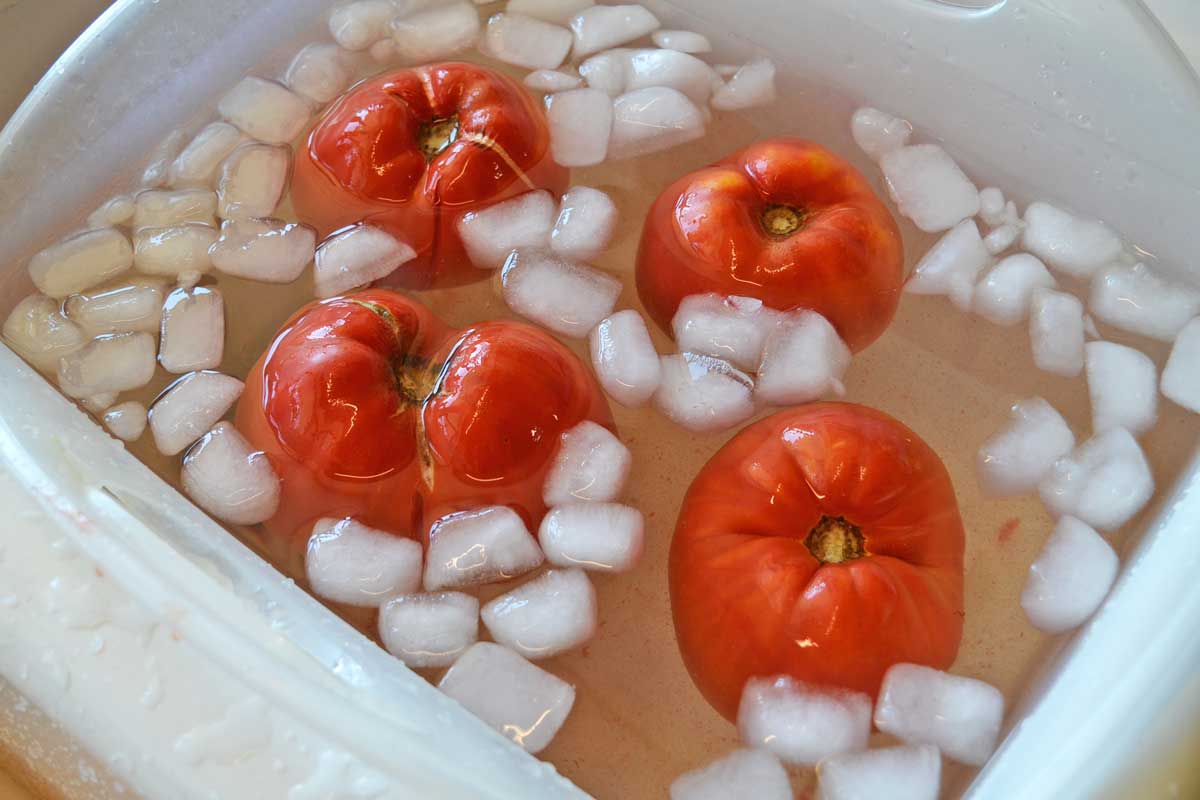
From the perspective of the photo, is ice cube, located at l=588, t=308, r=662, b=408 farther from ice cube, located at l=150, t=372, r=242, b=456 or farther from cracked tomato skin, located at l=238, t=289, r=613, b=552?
ice cube, located at l=150, t=372, r=242, b=456

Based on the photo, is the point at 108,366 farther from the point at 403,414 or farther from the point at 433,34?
the point at 433,34

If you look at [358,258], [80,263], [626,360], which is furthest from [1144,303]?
[80,263]

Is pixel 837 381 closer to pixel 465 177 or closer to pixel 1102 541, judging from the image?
pixel 1102 541

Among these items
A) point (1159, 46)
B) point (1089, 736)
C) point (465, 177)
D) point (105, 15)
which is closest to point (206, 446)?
point (465, 177)

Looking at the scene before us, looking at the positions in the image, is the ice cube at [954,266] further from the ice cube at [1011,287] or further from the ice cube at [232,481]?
the ice cube at [232,481]

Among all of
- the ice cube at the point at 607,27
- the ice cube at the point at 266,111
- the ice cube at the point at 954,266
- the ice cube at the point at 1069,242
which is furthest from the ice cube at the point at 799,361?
the ice cube at the point at 266,111

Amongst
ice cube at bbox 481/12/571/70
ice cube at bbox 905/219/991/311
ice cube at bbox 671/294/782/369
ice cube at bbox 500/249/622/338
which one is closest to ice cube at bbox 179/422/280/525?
ice cube at bbox 500/249/622/338
